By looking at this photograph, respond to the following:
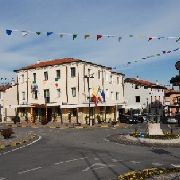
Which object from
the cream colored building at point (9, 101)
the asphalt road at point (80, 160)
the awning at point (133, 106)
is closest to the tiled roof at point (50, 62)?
the cream colored building at point (9, 101)

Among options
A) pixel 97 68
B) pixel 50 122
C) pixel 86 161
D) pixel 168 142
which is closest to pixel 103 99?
pixel 97 68

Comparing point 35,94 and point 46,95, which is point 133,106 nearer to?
point 46,95

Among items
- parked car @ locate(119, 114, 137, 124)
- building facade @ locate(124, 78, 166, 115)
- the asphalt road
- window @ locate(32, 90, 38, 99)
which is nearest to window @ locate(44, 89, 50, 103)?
window @ locate(32, 90, 38, 99)

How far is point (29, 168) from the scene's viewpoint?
1938 centimetres

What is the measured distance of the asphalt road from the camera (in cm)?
1767

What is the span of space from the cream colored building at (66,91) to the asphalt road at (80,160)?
27.6 meters

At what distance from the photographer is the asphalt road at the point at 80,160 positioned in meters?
17.7

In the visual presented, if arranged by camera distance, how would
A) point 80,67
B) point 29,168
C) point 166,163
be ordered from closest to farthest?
point 29,168
point 166,163
point 80,67

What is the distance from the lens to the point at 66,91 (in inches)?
2306

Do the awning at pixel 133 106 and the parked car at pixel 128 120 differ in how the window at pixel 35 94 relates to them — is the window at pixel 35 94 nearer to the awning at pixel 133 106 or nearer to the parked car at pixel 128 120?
the parked car at pixel 128 120

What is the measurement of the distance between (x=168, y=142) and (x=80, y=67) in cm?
2901

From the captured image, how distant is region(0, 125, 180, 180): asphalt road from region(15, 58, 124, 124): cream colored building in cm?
2761

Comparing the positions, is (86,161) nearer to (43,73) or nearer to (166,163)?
(166,163)

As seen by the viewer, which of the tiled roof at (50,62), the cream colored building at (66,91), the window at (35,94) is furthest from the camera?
the window at (35,94)
